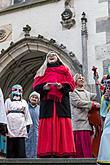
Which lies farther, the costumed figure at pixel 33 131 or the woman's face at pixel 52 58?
the costumed figure at pixel 33 131

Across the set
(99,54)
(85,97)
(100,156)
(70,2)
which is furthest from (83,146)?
(70,2)

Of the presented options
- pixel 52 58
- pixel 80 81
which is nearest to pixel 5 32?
pixel 80 81

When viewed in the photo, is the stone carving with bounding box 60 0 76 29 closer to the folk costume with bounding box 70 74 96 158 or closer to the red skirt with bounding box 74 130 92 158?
the folk costume with bounding box 70 74 96 158

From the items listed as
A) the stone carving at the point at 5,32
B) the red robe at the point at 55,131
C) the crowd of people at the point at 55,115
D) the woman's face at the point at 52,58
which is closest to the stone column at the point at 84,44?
the stone carving at the point at 5,32

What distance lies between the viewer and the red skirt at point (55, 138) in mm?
5898

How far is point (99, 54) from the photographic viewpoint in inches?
389

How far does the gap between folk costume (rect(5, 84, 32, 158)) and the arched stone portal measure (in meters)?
3.24

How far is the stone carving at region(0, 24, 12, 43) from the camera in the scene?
1135 cm

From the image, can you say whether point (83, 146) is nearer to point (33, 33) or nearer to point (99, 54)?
point (99, 54)

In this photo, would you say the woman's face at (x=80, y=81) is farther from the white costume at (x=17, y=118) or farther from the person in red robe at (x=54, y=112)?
the white costume at (x=17, y=118)

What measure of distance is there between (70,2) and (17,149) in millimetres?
5040

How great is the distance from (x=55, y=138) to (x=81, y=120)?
1065 millimetres

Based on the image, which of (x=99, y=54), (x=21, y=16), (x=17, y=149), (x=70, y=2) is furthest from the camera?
(x=21, y=16)

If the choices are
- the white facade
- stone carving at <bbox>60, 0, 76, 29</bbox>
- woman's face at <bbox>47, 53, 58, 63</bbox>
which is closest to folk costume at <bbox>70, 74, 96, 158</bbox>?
woman's face at <bbox>47, 53, 58, 63</bbox>
